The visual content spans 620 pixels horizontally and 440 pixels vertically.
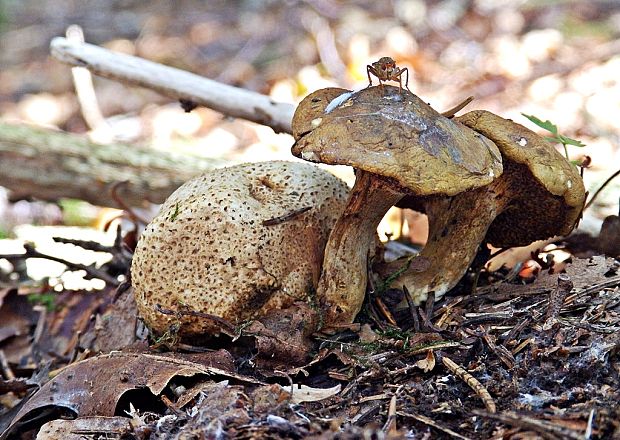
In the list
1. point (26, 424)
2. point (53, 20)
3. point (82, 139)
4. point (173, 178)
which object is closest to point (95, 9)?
point (53, 20)

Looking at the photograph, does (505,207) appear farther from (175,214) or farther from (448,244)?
(175,214)

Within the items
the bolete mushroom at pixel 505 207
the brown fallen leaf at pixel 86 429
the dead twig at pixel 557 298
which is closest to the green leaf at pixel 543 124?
the bolete mushroom at pixel 505 207

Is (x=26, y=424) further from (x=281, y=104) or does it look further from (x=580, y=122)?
(x=580, y=122)

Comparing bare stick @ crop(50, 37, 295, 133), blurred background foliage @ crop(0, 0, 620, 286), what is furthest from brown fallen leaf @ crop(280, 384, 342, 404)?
blurred background foliage @ crop(0, 0, 620, 286)

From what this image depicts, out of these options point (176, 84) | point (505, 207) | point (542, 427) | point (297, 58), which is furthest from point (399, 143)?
point (297, 58)

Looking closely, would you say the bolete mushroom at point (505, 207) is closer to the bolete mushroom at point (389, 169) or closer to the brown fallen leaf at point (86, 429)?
the bolete mushroom at point (389, 169)
